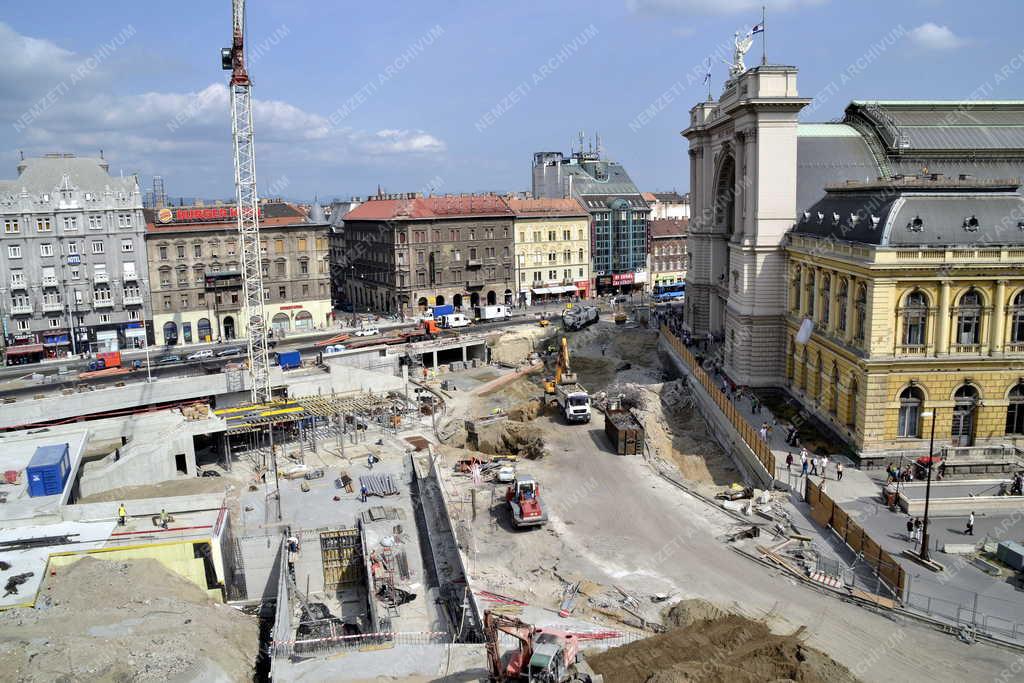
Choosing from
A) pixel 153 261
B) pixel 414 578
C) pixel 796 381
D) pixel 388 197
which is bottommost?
pixel 414 578

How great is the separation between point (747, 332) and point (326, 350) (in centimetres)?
4137

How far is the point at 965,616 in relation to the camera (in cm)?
3206

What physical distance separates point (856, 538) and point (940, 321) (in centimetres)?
1728

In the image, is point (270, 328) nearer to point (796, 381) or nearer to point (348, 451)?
point (348, 451)

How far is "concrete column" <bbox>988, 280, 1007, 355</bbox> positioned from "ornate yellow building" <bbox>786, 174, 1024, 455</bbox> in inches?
2.3

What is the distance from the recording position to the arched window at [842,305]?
53344mm

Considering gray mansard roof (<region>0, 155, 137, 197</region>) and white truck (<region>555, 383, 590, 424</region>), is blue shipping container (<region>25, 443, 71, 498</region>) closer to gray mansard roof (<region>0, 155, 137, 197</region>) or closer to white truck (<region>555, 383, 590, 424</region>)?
white truck (<region>555, 383, 590, 424</region>)

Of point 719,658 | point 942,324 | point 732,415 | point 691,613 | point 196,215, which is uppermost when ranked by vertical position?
point 196,215

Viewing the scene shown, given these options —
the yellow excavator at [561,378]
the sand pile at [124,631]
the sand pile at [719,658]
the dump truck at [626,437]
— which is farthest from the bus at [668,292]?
the sand pile at [124,631]

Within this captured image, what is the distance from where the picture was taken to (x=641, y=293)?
5300 inches

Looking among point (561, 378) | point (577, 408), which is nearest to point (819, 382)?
point (577, 408)

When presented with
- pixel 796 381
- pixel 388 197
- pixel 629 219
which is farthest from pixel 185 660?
pixel 629 219

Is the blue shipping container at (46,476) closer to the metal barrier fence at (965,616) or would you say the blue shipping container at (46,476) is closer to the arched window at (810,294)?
the metal barrier fence at (965,616)

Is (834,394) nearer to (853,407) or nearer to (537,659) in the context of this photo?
(853,407)
